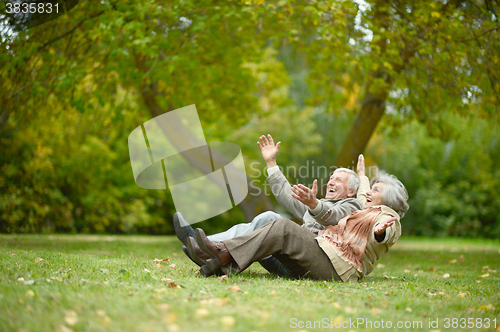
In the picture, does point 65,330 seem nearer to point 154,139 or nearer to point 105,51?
point 105,51

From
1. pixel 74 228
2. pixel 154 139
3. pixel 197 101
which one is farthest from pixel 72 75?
pixel 74 228

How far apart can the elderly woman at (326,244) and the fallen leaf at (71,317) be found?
1.26 m

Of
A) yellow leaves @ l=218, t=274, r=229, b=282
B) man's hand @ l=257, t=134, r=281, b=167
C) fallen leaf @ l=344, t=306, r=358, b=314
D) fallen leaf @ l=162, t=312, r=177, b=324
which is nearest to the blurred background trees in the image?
man's hand @ l=257, t=134, r=281, b=167

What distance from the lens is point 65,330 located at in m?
2.17

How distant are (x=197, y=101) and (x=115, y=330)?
28.0 ft

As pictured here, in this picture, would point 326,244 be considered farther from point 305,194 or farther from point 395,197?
point 395,197

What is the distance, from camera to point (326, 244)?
3908mm

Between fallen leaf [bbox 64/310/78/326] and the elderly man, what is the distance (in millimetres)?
1464

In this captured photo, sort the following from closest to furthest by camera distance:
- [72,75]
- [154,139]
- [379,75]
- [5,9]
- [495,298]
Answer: [495,298]
[5,9]
[72,75]
[379,75]
[154,139]

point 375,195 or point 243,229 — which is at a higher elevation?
point 375,195

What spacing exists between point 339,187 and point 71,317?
8.59 ft

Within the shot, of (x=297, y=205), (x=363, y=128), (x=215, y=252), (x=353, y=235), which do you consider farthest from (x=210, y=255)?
(x=363, y=128)

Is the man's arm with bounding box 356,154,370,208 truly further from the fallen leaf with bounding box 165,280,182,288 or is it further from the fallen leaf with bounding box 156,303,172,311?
the fallen leaf with bounding box 156,303,172,311

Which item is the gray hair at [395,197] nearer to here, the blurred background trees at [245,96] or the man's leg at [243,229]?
the man's leg at [243,229]
